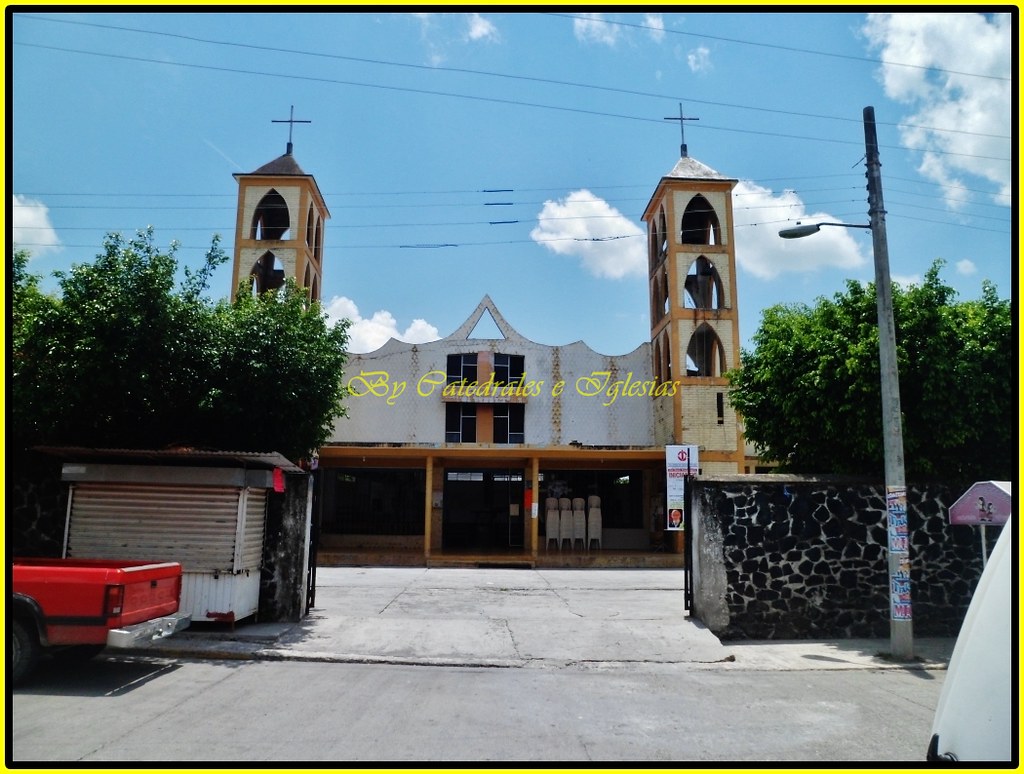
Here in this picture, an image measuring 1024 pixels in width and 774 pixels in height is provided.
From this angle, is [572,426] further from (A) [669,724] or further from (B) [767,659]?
(A) [669,724]

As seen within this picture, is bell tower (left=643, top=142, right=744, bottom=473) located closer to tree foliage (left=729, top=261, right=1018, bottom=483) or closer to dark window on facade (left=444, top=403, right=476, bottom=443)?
dark window on facade (left=444, top=403, right=476, bottom=443)

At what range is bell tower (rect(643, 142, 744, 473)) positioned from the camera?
26719 mm

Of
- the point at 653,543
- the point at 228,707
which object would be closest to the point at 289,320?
the point at 228,707

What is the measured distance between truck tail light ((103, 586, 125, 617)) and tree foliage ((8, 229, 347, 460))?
13.6ft

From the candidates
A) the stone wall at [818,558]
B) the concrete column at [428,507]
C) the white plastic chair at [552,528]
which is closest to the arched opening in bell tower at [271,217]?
the concrete column at [428,507]

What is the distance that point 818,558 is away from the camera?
433 inches

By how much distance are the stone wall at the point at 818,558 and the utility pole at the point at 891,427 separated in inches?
36.0

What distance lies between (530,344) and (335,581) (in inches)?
549

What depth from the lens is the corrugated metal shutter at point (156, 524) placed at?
9.83 m

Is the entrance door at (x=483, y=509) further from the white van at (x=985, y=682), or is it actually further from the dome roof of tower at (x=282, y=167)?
the white van at (x=985, y=682)

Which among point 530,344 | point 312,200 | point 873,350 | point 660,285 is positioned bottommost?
point 873,350

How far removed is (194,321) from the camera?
11289mm

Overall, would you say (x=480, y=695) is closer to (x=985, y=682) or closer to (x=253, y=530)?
(x=253, y=530)

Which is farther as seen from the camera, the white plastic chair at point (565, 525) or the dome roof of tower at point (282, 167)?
the dome roof of tower at point (282, 167)
